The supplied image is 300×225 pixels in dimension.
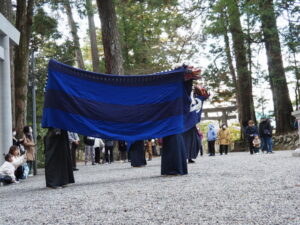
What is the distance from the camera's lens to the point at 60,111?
328 inches

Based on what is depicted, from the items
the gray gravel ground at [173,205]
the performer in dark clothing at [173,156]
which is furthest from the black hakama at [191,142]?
the gray gravel ground at [173,205]

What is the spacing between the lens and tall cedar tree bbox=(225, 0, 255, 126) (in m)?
25.2

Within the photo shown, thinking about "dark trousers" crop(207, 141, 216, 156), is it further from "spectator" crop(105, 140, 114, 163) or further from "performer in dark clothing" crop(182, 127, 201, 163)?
"performer in dark clothing" crop(182, 127, 201, 163)

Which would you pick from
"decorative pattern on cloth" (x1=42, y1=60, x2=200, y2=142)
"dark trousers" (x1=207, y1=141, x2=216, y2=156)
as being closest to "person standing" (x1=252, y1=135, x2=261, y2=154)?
"dark trousers" (x1=207, y1=141, x2=216, y2=156)

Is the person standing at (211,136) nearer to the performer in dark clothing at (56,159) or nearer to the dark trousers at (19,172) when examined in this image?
the dark trousers at (19,172)

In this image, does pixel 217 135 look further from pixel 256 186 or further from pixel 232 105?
pixel 256 186

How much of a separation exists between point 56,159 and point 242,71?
19.0 m

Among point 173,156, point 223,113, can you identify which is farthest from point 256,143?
point 223,113

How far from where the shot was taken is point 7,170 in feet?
34.8

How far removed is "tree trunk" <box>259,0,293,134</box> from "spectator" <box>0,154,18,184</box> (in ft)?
52.8

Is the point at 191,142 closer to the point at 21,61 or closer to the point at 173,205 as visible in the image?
the point at 21,61

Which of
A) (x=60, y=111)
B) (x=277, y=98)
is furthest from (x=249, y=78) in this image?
(x=60, y=111)

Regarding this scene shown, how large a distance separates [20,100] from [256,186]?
42.4ft

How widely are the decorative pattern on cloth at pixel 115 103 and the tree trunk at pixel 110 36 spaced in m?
10.9
